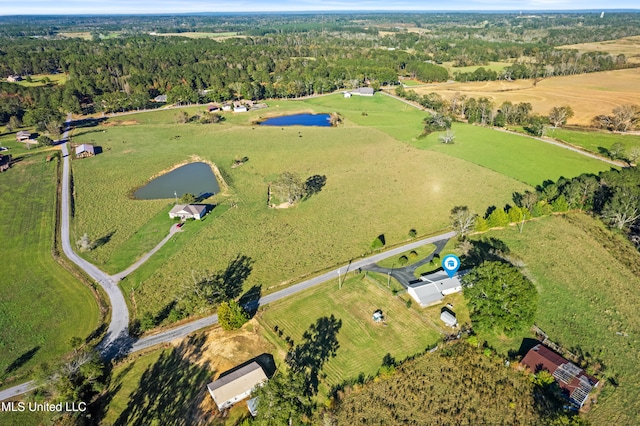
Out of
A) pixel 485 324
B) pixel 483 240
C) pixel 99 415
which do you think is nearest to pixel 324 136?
pixel 483 240

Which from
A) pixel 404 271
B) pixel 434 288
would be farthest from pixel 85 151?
pixel 434 288

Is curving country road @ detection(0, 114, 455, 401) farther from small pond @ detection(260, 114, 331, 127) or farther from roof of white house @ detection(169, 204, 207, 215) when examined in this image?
small pond @ detection(260, 114, 331, 127)

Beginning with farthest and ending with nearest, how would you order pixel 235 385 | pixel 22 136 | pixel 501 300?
pixel 22 136 → pixel 501 300 → pixel 235 385

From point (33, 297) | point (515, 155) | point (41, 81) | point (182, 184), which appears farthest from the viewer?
point (41, 81)

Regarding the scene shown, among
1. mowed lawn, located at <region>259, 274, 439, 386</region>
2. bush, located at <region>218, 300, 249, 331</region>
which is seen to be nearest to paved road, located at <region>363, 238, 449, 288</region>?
mowed lawn, located at <region>259, 274, 439, 386</region>

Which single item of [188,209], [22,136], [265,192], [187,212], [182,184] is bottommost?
[182,184]

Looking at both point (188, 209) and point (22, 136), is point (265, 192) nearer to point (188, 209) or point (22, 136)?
point (188, 209)

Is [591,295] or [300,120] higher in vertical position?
[300,120]
